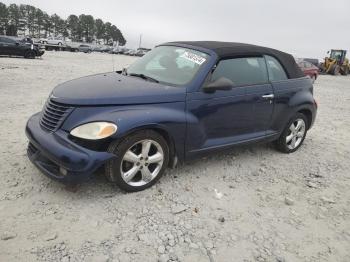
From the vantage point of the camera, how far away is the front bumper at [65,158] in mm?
3490

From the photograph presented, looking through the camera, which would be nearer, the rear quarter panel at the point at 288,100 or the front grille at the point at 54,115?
the front grille at the point at 54,115

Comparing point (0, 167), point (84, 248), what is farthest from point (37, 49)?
point (84, 248)

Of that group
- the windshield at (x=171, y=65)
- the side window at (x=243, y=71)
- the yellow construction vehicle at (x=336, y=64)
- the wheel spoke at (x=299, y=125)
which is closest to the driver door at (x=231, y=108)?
the side window at (x=243, y=71)

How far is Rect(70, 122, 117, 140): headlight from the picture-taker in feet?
11.7

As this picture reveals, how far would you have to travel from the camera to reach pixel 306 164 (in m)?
5.48

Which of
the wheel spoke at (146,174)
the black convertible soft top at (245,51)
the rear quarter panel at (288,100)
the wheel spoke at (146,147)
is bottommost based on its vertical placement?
the wheel spoke at (146,174)

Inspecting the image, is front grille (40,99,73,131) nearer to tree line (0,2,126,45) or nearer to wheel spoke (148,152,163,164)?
wheel spoke (148,152,163,164)

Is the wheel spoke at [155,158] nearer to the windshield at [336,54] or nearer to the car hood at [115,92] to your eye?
the car hood at [115,92]

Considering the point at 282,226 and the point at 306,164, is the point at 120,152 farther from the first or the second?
the point at 306,164

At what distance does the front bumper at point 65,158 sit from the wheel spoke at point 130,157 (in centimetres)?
20

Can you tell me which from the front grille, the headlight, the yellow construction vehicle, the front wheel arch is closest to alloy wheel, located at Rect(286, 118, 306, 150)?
the front wheel arch

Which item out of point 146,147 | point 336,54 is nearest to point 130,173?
point 146,147

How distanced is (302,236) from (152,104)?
6.71ft

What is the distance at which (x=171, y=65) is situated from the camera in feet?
15.4
